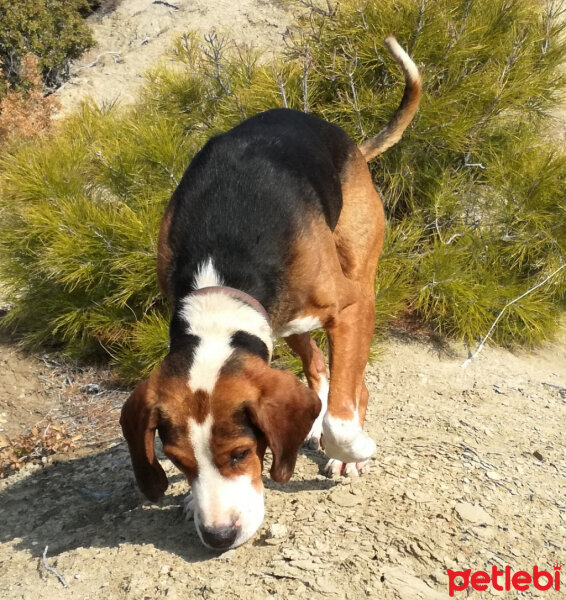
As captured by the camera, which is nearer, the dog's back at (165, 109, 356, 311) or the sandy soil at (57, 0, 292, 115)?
the dog's back at (165, 109, 356, 311)

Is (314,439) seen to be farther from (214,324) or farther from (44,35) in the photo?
(44,35)

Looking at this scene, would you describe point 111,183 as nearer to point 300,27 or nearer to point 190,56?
point 190,56

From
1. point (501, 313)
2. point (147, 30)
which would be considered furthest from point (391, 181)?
point (147, 30)

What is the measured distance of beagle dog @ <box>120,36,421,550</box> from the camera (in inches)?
92.4

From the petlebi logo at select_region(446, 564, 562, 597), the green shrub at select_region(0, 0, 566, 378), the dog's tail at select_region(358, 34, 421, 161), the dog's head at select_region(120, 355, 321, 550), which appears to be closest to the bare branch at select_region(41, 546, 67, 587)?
the dog's head at select_region(120, 355, 321, 550)

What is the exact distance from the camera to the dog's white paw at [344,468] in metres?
3.35

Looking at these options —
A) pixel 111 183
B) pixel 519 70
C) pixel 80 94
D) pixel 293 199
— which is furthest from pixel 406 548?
pixel 80 94

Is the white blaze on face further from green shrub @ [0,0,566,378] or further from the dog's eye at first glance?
green shrub @ [0,0,566,378]

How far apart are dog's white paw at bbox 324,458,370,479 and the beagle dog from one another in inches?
0.4

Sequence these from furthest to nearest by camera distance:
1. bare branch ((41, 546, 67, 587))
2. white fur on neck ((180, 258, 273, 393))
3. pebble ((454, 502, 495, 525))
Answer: pebble ((454, 502, 495, 525)) < bare branch ((41, 546, 67, 587)) < white fur on neck ((180, 258, 273, 393))

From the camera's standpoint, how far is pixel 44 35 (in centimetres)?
1094

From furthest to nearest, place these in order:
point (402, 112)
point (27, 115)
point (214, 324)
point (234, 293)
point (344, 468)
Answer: point (27, 115) < point (402, 112) < point (344, 468) < point (234, 293) < point (214, 324)

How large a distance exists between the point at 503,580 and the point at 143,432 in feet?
4.80

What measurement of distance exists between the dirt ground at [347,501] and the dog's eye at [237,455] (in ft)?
1.60
